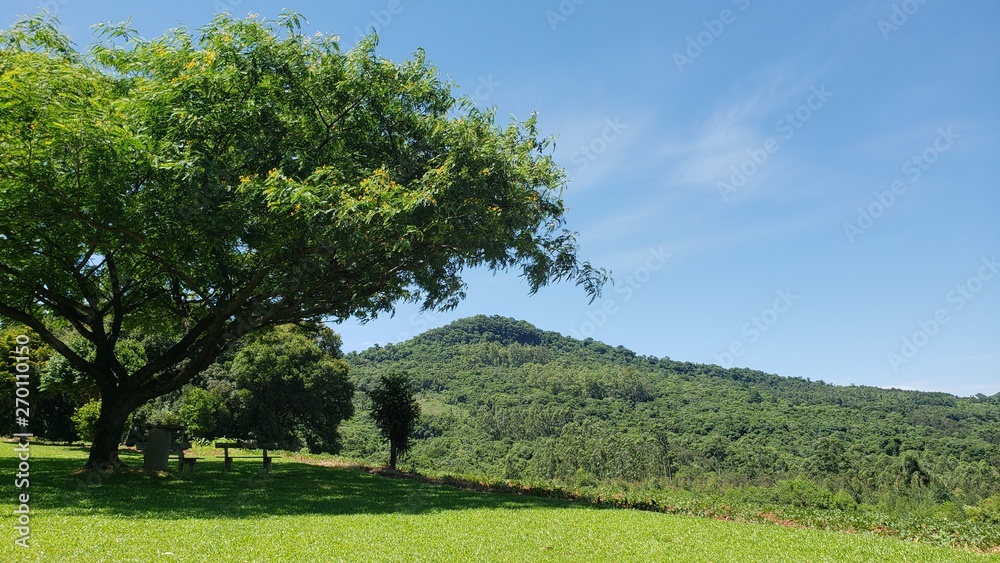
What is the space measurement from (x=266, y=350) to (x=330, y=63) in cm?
2968

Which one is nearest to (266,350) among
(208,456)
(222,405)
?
(222,405)

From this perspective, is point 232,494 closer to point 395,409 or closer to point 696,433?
point 395,409

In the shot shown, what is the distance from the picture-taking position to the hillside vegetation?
40.1 metres

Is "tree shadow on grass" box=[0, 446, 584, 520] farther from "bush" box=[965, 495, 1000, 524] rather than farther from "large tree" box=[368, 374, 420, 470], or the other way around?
"bush" box=[965, 495, 1000, 524]

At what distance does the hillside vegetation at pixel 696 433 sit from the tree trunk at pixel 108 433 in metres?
11.6

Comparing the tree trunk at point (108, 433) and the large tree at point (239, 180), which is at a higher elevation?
the large tree at point (239, 180)

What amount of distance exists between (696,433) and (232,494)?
77.0 metres

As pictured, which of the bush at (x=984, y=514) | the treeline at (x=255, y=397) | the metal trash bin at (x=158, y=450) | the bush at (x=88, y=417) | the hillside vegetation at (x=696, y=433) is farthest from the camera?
the hillside vegetation at (x=696, y=433)

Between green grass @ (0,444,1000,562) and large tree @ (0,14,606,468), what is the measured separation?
16.6 feet

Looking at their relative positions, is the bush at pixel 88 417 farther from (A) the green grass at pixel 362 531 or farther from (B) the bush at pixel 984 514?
(B) the bush at pixel 984 514

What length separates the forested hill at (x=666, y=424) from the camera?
2271 inches

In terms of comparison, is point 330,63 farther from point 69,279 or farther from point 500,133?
point 69,279

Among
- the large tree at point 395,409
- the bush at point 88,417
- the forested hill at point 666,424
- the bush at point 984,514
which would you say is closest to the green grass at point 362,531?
the bush at point 984,514

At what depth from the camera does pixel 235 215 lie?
41.5 feet
